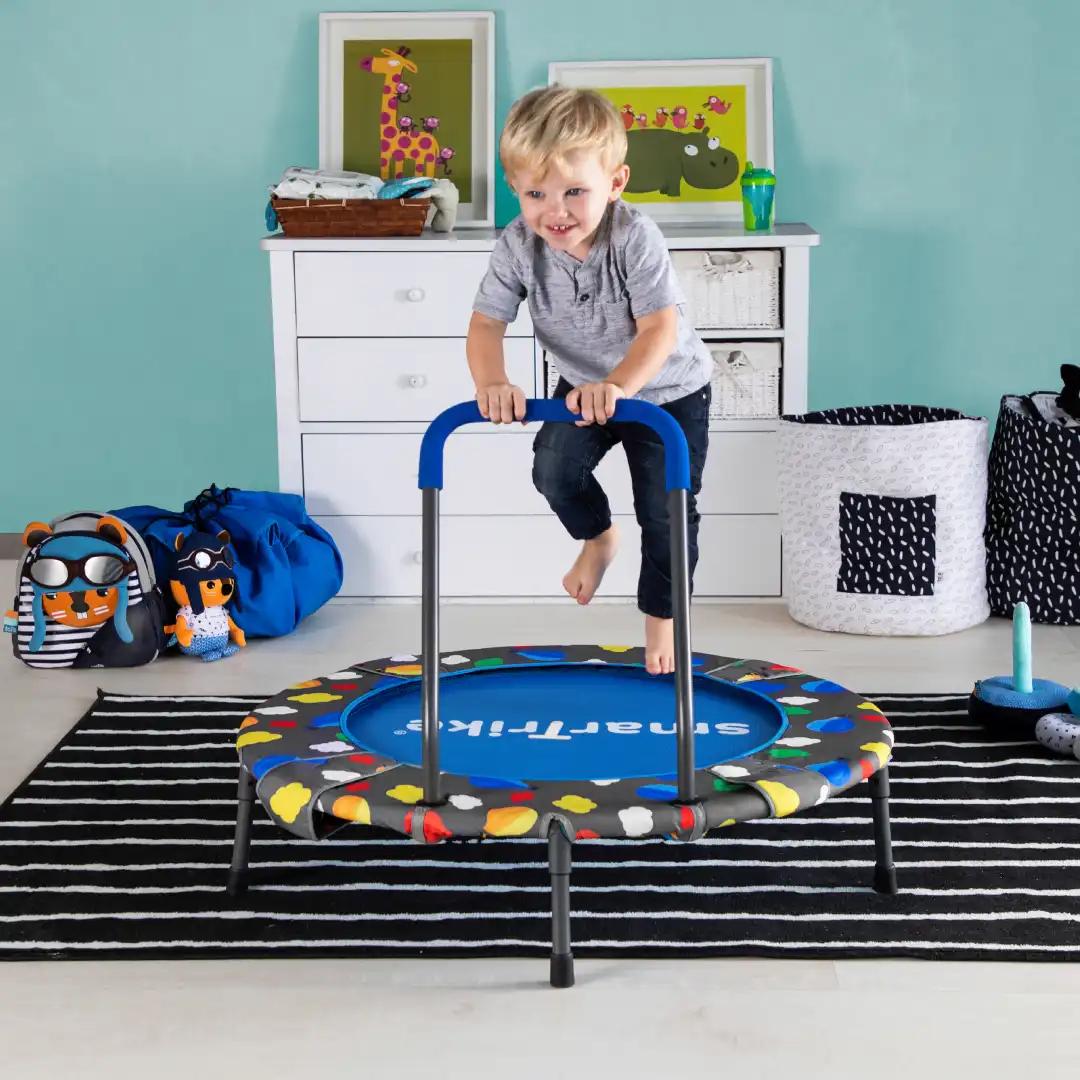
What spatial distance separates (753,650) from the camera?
9.70 ft

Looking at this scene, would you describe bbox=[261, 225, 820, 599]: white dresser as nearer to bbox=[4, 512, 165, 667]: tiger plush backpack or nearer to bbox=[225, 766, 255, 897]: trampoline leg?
bbox=[4, 512, 165, 667]: tiger plush backpack

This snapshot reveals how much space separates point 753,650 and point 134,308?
1738mm

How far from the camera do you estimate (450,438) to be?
316 cm

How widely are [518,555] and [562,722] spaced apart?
52.7 inches

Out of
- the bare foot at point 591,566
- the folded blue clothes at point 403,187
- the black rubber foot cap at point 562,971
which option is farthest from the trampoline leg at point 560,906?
the folded blue clothes at point 403,187

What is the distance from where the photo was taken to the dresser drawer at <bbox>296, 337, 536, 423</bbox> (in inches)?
126

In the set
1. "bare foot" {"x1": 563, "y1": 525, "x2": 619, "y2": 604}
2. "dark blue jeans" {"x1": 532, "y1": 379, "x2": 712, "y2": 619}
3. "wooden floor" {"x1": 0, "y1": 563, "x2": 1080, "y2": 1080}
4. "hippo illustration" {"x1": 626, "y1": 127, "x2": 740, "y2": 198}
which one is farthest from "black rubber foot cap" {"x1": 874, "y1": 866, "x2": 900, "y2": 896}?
"hippo illustration" {"x1": 626, "y1": 127, "x2": 740, "y2": 198}

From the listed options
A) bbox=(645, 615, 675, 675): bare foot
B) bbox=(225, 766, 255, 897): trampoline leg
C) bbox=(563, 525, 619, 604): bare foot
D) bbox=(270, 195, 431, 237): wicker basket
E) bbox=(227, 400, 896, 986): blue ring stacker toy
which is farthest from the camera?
bbox=(270, 195, 431, 237): wicker basket

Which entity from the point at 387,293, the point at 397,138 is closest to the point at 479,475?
the point at 387,293

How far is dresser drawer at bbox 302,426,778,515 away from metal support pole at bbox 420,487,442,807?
159 cm

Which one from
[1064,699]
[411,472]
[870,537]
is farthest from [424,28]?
[1064,699]

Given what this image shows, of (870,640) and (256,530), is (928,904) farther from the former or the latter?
(256,530)

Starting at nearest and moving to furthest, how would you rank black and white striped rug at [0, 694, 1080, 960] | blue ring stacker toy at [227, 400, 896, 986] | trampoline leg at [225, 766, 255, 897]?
blue ring stacker toy at [227, 400, 896, 986]
black and white striped rug at [0, 694, 1080, 960]
trampoline leg at [225, 766, 255, 897]

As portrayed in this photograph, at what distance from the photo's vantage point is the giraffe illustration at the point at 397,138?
3.43 meters
